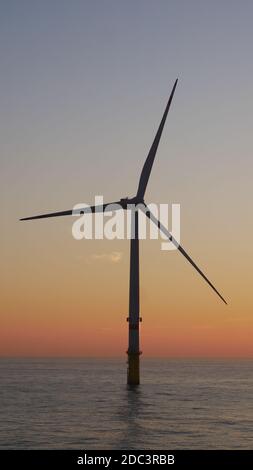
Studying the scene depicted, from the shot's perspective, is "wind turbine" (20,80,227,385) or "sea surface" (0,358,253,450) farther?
"wind turbine" (20,80,227,385)

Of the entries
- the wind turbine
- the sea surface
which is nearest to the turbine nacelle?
the wind turbine

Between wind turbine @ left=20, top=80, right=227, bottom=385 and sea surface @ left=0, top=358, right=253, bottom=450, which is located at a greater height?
wind turbine @ left=20, top=80, right=227, bottom=385

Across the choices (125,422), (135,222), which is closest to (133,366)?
(135,222)

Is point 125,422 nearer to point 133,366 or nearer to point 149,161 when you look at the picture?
point 133,366

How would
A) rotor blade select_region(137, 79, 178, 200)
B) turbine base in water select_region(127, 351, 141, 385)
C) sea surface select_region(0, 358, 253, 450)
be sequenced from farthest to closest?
1. turbine base in water select_region(127, 351, 141, 385)
2. rotor blade select_region(137, 79, 178, 200)
3. sea surface select_region(0, 358, 253, 450)

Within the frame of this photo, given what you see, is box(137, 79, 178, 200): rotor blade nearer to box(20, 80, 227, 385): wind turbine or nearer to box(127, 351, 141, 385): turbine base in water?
box(20, 80, 227, 385): wind turbine

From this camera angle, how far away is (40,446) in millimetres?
75125

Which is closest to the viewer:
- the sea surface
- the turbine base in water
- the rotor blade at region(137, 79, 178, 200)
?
the sea surface

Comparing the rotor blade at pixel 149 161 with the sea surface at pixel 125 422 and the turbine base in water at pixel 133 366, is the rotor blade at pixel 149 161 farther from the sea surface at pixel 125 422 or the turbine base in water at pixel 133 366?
the sea surface at pixel 125 422

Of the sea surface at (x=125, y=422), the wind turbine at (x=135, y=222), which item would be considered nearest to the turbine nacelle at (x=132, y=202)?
the wind turbine at (x=135, y=222)

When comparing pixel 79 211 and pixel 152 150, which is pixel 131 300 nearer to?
pixel 79 211

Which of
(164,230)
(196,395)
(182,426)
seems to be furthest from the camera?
(196,395)
